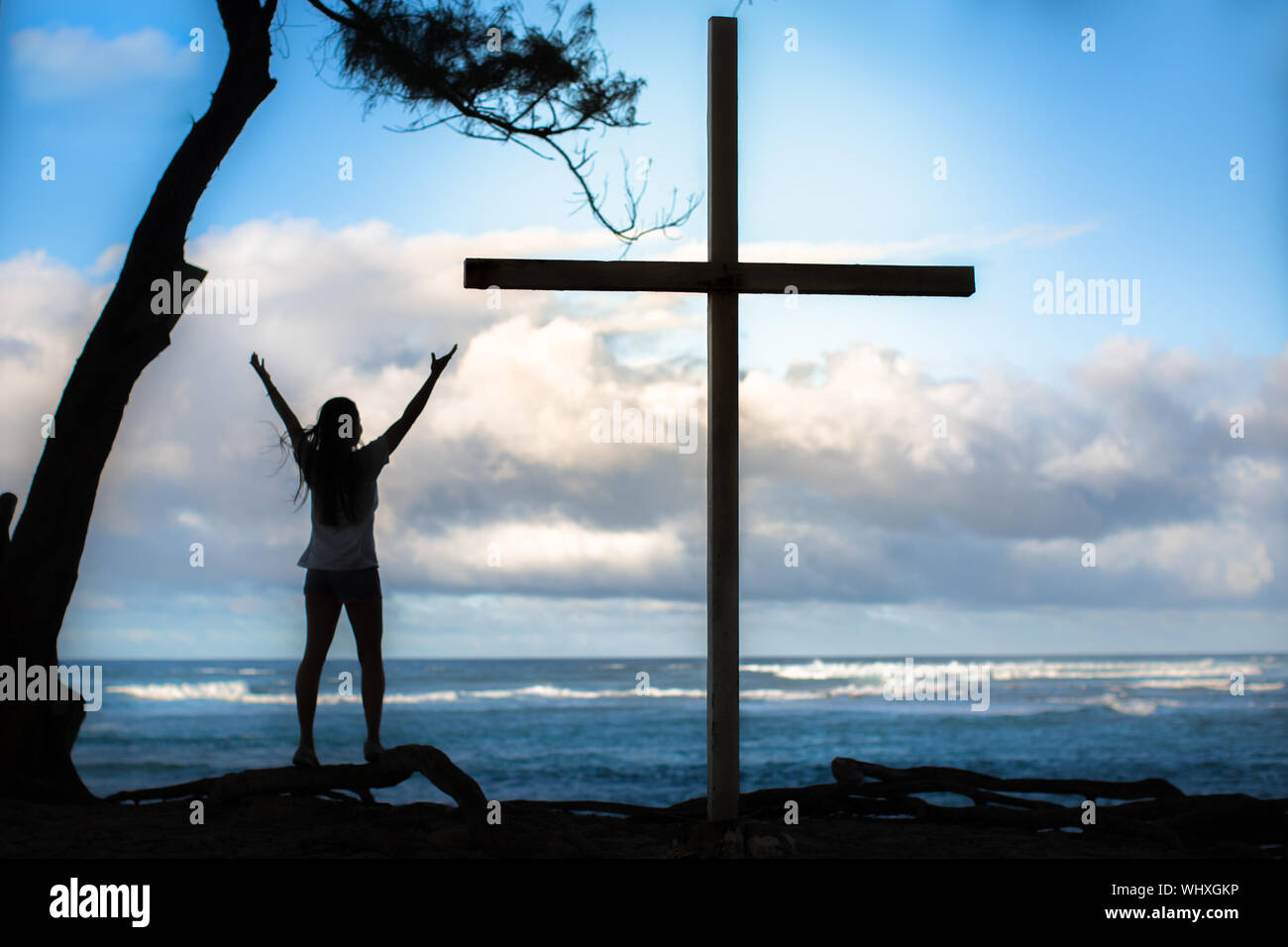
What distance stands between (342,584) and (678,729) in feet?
75.6

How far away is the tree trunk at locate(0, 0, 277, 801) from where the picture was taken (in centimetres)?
562

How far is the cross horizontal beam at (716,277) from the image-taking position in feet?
13.9

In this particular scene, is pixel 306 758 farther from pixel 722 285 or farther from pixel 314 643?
pixel 722 285

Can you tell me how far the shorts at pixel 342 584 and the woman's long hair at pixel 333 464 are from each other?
0.75 feet

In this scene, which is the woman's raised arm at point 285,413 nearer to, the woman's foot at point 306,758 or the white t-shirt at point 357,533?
the white t-shirt at point 357,533

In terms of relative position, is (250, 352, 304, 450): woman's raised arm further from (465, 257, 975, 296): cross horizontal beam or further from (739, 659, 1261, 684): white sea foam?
(739, 659, 1261, 684): white sea foam

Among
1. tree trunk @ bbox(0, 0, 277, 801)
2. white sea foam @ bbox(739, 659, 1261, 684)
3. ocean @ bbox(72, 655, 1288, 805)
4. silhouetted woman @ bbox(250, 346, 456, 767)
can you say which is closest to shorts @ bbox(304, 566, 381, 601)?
silhouetted woman @ bbox(250, 346, 456, 767)

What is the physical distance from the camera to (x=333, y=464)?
4660mm

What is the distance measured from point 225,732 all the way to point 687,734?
11.6m

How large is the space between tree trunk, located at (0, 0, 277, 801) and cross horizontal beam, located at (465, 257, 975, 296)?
2.65m

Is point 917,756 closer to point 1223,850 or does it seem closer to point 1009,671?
point 1009,671

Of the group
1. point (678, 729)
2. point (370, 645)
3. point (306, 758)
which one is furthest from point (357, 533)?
point (678, 729)

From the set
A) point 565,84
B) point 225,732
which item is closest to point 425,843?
point 565,84

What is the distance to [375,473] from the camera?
472 centimetres
